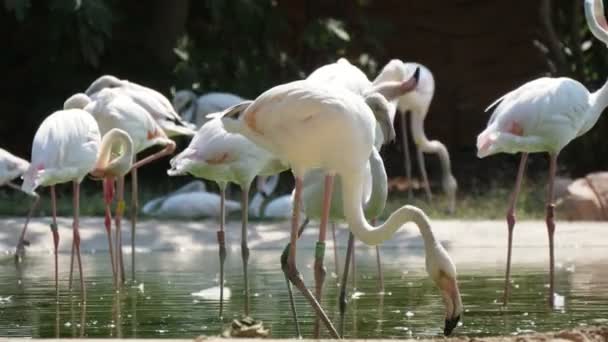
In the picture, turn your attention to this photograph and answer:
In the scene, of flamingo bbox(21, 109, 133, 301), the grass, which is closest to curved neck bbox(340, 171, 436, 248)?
flamingo bbox(21, 109, 133, 301)

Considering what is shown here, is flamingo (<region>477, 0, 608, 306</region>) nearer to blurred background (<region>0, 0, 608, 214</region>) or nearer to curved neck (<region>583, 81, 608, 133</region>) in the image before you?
curved neck (<region>583, 81, 608, 133</region>)

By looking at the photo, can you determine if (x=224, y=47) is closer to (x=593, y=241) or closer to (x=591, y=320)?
(x=593, y=241)

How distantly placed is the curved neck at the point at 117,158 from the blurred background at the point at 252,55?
13.9ft

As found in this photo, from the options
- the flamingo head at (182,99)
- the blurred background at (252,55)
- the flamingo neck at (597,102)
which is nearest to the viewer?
the flamingo neck at (597,102)

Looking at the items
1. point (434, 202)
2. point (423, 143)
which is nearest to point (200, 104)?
point (423, 143)

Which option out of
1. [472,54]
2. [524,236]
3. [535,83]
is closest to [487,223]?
[524,236]

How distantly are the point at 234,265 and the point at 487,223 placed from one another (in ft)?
7.37

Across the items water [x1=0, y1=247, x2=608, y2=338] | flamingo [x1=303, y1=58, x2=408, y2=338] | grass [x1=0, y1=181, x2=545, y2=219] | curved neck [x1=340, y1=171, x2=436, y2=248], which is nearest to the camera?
curved neck [x1=340, y1=171, x2=436, y2=248]

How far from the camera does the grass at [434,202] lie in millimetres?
10438

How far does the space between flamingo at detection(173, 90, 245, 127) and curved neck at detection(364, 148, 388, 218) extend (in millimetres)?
5034

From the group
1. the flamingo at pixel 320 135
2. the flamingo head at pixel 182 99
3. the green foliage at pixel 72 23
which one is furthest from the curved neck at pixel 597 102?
the green foliage at pixel 72 23

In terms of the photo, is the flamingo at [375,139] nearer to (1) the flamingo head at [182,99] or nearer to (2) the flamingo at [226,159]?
(2) the flamingo at [226,159]

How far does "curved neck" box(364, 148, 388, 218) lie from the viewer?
5.99 metres

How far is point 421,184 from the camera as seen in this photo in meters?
12.9
